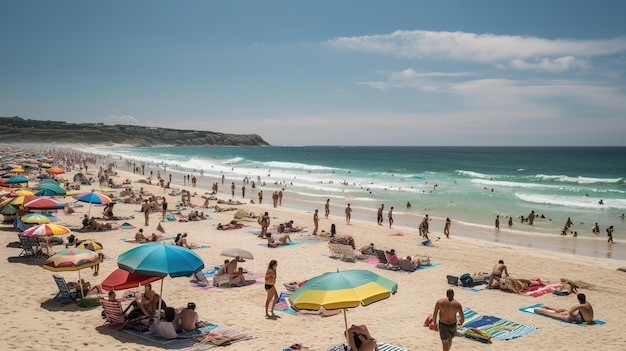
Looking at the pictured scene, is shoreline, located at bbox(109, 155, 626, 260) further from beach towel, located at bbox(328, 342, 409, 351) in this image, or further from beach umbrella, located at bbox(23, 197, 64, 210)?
beach umbrella, located at bbox(23, 197, 64, 210)

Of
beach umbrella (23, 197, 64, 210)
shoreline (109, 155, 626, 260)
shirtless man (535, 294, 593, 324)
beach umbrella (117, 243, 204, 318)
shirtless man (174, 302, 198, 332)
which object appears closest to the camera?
beach umbrella (117, 243, 204, 318)

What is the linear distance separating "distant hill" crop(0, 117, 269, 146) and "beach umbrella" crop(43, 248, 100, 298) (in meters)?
147

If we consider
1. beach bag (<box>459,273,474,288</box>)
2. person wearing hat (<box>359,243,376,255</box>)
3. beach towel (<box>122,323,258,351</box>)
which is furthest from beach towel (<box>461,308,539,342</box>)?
person wearing hat (<box>359,243,376,255</box>)

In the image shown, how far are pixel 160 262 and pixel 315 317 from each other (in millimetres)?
3635

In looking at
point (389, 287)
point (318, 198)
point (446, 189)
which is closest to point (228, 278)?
point (389, 287)

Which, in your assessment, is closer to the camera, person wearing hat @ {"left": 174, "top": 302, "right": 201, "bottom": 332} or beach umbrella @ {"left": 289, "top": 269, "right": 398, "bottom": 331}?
beach umbrella @ {"left": 289, "top": 269, "right": 398, "bottom": 331}

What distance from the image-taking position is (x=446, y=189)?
43.5m

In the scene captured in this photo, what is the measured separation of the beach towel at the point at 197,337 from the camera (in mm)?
6926

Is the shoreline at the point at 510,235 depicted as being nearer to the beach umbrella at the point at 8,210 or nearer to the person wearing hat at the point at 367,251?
the person wearing hat at the point at 367,251

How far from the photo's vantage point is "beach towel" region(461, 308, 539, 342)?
805 cm

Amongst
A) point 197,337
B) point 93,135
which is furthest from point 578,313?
point 93,135

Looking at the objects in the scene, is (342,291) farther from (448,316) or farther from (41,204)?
(41,204)

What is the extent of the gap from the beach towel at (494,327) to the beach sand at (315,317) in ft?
0.52

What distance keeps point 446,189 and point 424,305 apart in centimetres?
3544
